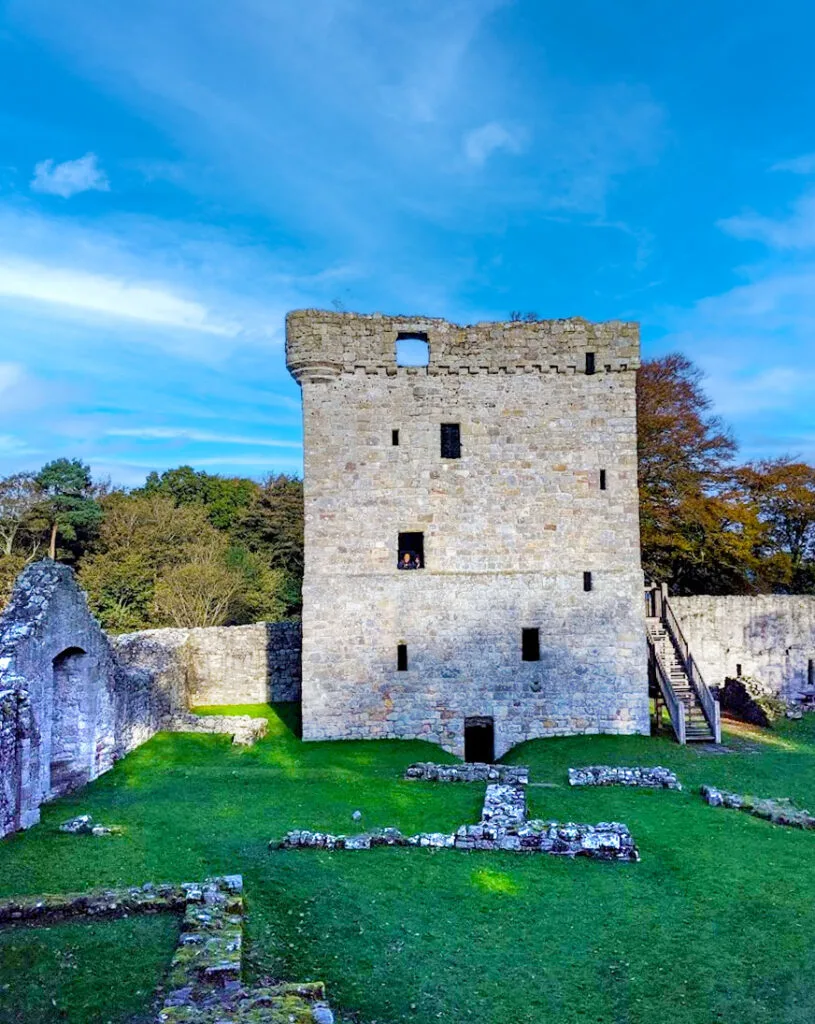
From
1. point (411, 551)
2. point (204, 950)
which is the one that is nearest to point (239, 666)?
point (411, 551)

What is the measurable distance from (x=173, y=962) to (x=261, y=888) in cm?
208

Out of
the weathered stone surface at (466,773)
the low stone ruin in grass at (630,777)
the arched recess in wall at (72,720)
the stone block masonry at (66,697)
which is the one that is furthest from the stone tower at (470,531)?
the arched recess in wall at (72,720)

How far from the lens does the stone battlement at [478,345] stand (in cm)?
1828

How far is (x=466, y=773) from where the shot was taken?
47.4ft

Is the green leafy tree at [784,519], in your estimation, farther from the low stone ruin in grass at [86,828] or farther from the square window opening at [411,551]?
the low stone ruin in grass at [86,828]

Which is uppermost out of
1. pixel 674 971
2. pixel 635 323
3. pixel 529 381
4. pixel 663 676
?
pixel 635 323

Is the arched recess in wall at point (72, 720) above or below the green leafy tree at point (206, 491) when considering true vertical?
below

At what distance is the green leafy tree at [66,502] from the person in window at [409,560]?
2400 centimetres

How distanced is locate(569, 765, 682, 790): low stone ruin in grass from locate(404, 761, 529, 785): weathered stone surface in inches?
40.8

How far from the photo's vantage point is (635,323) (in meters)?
18.7

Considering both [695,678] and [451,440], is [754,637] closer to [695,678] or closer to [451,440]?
[695,678]

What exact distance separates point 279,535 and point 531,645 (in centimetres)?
2597

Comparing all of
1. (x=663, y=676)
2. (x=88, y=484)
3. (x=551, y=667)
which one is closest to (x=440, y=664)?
(x=551, y=667)

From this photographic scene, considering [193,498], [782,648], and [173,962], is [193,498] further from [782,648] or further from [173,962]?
[173,962]
